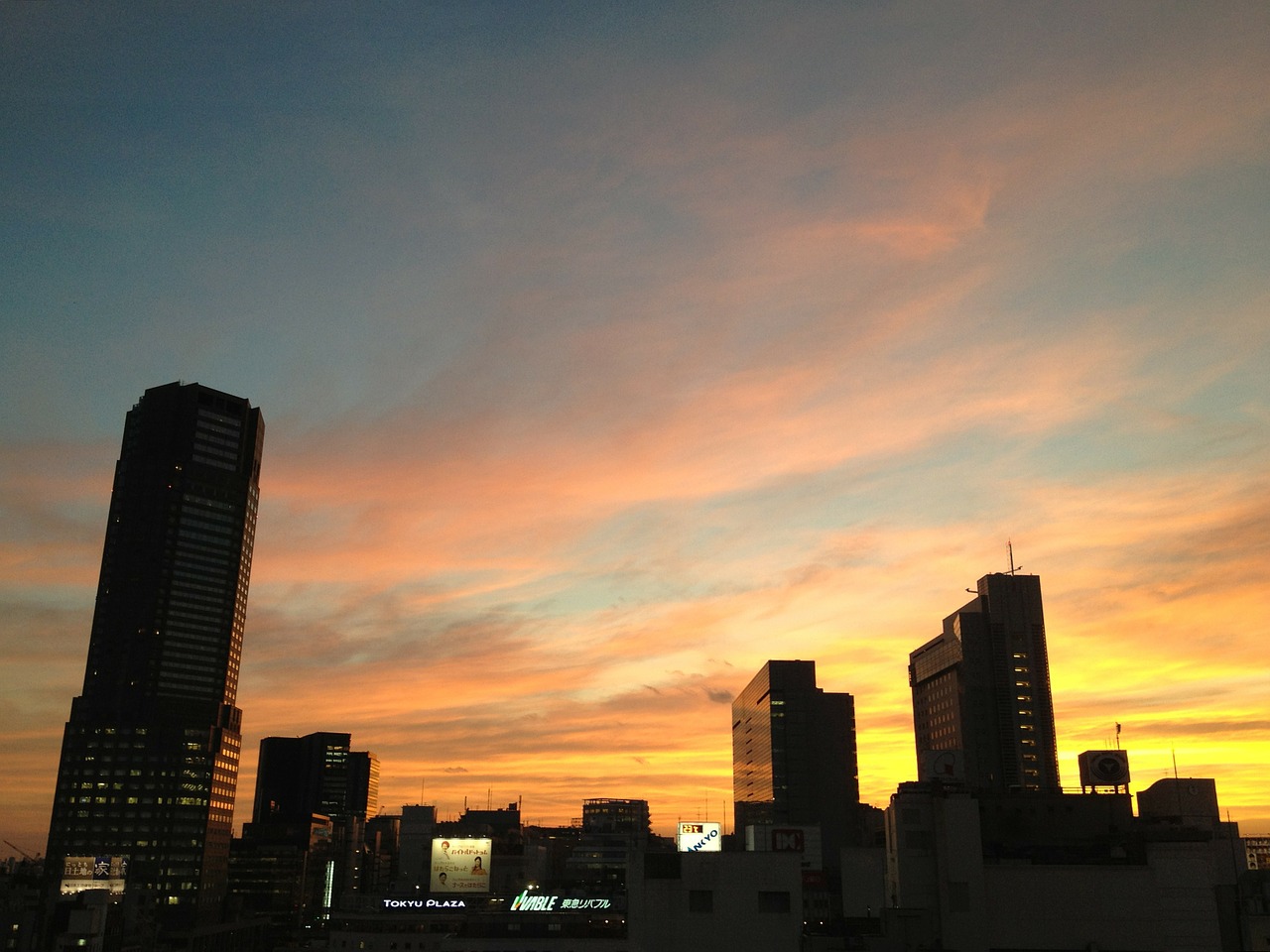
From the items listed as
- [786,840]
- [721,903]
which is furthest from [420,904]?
[721,903]

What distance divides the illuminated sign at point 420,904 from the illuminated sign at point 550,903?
40825mm

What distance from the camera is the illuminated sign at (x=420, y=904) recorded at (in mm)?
171000

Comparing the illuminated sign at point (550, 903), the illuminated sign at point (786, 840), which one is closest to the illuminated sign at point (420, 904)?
the illuminated sign at point (550, 903)

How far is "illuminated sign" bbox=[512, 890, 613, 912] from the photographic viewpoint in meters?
133

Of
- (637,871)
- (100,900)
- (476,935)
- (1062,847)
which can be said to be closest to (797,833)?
(476,935)

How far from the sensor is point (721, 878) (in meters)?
80.3

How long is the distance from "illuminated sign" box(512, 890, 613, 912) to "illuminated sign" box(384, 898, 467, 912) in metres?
40.8

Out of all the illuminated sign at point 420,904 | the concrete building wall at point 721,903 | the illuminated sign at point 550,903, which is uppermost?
the concrete building wall at point 721,903

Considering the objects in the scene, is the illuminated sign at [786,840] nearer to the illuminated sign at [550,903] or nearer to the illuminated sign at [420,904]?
the illuminated sign at [550,903]

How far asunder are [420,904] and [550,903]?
155 ft

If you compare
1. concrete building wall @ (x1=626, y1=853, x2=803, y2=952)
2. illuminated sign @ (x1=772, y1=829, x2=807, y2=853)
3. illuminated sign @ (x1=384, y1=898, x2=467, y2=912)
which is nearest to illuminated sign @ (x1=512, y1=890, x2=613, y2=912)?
illuminated sign @ (x1=772, y1=829, x2=807, y2=853)

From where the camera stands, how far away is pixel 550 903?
134750 mm

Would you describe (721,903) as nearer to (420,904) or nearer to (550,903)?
(550,903)

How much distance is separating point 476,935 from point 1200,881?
275 feet
